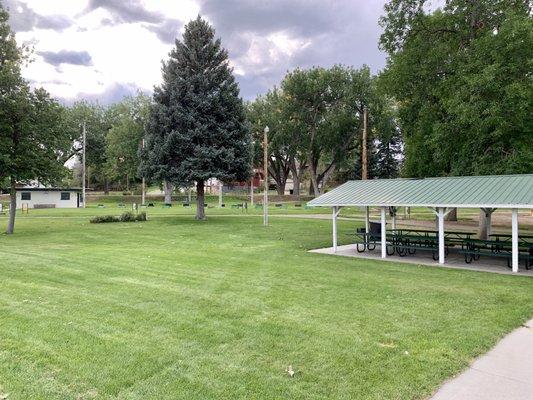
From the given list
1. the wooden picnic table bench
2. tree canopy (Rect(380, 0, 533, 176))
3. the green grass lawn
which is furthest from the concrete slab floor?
tree canopy (Rect(380, 0, 533, 176))

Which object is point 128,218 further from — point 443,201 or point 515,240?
point 515,240

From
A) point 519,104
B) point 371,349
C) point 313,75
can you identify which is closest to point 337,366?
point 371,349

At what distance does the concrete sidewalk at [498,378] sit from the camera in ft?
14.2

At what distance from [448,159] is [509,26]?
5979 mm

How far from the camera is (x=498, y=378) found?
4.72m

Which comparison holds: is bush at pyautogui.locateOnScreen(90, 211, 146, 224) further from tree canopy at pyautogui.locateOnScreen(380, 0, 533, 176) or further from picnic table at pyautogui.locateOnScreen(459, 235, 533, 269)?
picnic table at pyautogui.locateOnScreen(459, 235, 533, 269)

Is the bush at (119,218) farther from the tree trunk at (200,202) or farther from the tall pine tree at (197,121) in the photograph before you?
the tree trunk at (200,202)

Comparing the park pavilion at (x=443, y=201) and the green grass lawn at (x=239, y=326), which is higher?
the park pavilion at (x=443, y=201)

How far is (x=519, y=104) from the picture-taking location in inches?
663

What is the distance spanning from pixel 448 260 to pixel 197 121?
1820cm

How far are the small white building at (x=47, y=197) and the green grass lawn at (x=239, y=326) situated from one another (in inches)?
1633

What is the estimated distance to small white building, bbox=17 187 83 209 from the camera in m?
49.2

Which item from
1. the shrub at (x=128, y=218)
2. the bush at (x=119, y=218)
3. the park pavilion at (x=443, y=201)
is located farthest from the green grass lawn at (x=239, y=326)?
the shrub at (x=128, y=218)

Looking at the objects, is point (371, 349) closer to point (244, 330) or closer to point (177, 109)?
point (244, 330)
